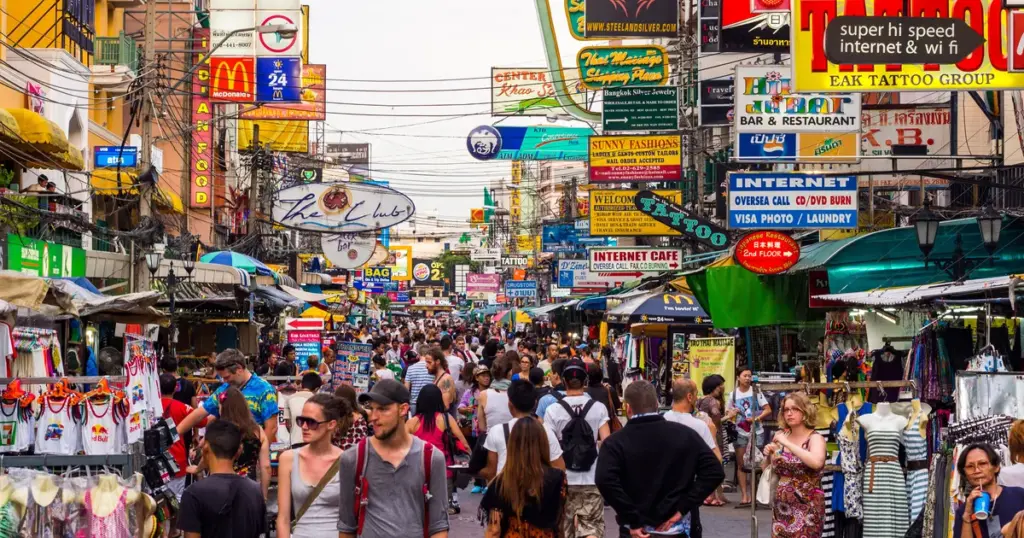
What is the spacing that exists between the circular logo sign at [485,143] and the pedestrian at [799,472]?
36.3 meters

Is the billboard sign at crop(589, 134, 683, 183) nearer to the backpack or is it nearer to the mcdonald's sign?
the mcdonald's sign

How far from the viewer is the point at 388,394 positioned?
21.8 feet

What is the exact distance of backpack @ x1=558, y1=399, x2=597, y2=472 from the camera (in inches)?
389

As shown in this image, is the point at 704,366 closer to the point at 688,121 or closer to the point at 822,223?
the point at 822,223

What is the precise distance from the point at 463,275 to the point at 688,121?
402 feet

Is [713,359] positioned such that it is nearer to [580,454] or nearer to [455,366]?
[455,366]

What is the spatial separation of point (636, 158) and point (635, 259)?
263 cm

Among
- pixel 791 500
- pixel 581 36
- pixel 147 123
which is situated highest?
pixel 581 36

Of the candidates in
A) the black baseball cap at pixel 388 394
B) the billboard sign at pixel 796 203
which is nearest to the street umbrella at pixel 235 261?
the billboard sign at pixel 796 203

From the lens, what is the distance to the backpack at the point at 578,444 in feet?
32.4

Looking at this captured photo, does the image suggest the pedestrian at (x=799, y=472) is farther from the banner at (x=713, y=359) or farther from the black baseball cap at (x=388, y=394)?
the banner at (x=713, y=359)

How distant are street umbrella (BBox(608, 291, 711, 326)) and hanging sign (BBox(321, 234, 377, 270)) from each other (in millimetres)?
14657

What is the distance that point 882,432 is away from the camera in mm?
10898

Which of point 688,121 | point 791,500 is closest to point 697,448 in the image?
point 791,500
